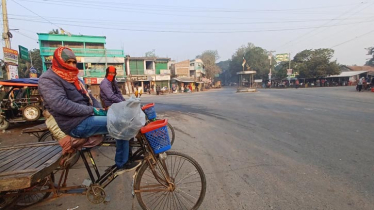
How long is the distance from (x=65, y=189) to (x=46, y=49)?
36.4 metres

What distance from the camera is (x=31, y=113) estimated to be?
25.7 ft

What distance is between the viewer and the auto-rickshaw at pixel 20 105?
7633mm

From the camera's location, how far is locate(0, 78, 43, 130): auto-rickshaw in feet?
25.0

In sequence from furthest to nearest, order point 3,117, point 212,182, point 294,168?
point 3,117 < point 294,168 < point 212,182

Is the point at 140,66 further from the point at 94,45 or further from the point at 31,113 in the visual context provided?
the point at 31,113

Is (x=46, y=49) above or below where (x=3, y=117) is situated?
above

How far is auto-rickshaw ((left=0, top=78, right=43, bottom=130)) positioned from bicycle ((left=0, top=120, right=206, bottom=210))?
6.47 meters

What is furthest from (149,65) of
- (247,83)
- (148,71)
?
(247,83)

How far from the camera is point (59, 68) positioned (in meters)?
2.36

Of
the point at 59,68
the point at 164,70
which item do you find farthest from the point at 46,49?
the point at 59,68

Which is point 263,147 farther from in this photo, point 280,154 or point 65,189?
A: point 65,189

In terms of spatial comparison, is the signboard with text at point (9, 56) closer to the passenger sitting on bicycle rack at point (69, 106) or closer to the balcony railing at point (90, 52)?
the passenger sitting on bicycle rack at point (69, 106)

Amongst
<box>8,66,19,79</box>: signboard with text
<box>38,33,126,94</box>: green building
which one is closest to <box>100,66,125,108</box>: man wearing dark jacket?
<box>8,66,19,79</box>: signboard with text

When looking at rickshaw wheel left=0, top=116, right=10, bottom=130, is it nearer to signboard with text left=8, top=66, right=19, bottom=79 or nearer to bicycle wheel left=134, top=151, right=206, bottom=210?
signboard with text left=8, top=66, right=19, bottom=79
